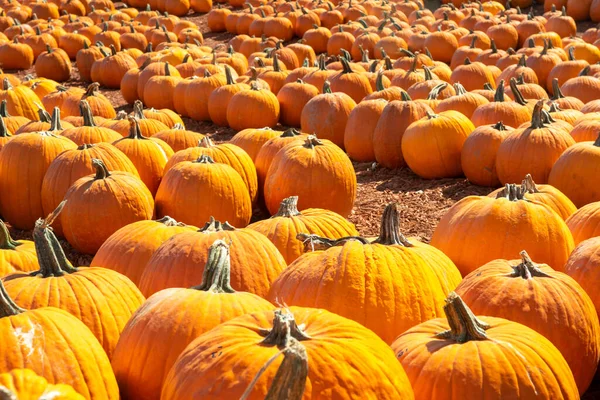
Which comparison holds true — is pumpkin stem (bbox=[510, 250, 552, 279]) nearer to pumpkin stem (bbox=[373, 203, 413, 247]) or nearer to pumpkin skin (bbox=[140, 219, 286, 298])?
pumpkin stem (bbox=[373, 203, 413, 247])

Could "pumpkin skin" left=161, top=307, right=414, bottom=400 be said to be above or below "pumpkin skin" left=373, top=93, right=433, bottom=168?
above

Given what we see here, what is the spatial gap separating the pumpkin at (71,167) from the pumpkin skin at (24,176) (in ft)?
0.73

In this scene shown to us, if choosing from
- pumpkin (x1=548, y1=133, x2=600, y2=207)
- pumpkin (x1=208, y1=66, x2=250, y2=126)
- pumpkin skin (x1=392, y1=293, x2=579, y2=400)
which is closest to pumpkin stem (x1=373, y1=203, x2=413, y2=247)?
pumpkin skin (x1=392, y1=293, x2=579, y2=400)

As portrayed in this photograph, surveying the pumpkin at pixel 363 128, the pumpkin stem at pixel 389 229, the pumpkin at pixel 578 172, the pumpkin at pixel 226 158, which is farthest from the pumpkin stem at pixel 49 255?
the pumpkin at pixel 363 128

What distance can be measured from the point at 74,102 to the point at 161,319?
6727 mm

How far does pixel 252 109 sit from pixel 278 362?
721cm

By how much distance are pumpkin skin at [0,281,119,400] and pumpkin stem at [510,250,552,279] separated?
181 cm

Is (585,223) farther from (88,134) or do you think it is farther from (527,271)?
(88,134)

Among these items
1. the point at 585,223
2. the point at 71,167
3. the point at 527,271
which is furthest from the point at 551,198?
the point at 71,167

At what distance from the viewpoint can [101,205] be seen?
525 centimetres

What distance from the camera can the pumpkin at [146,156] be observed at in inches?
242

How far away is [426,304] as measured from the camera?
3162 mm

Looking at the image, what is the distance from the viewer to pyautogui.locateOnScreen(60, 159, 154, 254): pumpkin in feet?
17.3

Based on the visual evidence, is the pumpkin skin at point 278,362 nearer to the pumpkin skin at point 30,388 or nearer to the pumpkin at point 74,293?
the pumpkin skin at point 30,388
